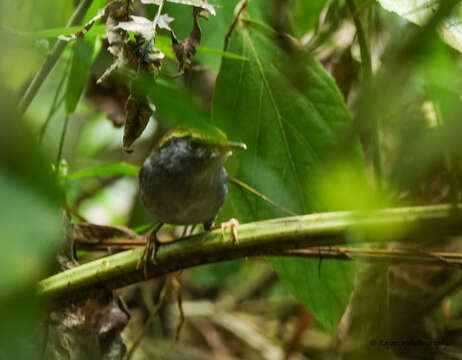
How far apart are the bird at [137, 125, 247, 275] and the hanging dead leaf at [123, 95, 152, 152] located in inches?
37.1

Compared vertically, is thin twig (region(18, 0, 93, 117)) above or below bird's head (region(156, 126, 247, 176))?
above

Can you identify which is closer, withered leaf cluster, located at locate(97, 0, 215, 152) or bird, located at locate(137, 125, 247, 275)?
withered leaf cluster, located at locate(97, 0, 215, 152)

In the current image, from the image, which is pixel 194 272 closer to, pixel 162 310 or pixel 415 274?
pixel 162 310

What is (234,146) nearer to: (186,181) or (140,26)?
(186,181)

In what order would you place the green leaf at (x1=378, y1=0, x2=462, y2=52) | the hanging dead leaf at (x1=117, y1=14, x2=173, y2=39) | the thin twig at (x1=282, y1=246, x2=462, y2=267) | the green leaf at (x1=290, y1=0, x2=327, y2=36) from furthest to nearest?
the green leaf at (x1=290, y1=0, x2=327, y2=36)
the thin twig at (x1=282, y1=246, x2=462, y2=267)
the green leaf at (x1=378, y1=0, x2=462, y2=52)
the hanging dead leaf at (x1=117, y1=14, x2=173, y2=39)

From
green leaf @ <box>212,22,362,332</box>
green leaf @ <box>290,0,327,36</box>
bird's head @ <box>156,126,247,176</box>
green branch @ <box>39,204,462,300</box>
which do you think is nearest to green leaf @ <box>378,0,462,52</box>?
green branch @ <box>39,204,462,300</box>

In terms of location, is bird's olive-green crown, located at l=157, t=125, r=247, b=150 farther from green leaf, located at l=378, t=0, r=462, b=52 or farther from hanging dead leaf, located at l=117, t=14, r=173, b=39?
green leaf, located at l=378, t=0, r=462, b=52

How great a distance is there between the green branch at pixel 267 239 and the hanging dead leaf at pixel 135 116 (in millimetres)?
435

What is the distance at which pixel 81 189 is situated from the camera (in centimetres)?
395

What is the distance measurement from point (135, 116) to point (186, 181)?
3.47ft

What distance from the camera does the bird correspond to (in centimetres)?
238

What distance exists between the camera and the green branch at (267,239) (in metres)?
1.33

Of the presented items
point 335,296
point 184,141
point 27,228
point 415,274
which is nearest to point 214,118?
point 184,141

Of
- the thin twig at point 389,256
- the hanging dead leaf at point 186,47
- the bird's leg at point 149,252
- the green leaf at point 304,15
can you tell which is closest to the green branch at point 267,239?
the bird's leg at point 149,252
